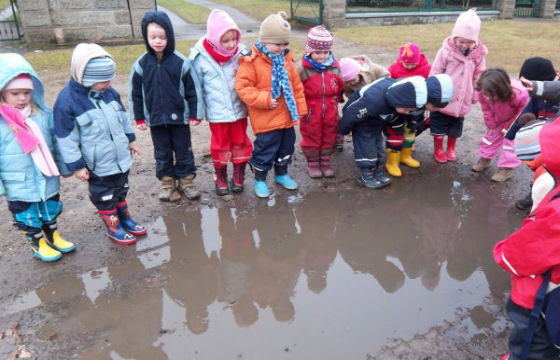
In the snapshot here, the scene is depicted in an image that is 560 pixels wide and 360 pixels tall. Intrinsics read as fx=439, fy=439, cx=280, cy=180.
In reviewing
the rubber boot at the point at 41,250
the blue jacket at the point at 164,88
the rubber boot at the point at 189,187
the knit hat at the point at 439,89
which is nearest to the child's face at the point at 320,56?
the knit hat at the point at 439,89

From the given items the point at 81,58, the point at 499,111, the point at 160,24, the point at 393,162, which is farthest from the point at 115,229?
the point at 499,111

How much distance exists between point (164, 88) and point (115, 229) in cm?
129

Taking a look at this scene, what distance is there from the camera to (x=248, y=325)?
2822 millimetres

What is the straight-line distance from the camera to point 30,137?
3088 mm

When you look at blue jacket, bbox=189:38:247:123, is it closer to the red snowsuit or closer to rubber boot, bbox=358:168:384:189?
the red snowsuit

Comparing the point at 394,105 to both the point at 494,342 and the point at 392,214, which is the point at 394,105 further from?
the point at 494,342

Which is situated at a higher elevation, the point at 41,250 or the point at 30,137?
the point at 30,137

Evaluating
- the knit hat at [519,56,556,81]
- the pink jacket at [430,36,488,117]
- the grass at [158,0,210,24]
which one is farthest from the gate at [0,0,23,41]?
the knit hat at [519,56,556,81]

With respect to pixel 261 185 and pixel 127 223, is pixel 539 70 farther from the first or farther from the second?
pixel 127 223

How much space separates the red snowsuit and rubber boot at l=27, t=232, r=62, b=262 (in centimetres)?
258

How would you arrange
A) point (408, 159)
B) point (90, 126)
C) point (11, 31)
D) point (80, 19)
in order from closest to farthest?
point (90, 126) → point (408, 159) → point (80, 19) → point (11, 31)

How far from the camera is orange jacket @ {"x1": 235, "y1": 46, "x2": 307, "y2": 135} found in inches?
158

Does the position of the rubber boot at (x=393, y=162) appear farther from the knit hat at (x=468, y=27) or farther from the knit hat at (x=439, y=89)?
the knit hat at (x=468, y=27)

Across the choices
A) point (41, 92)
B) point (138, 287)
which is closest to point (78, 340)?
point (138, 287)
